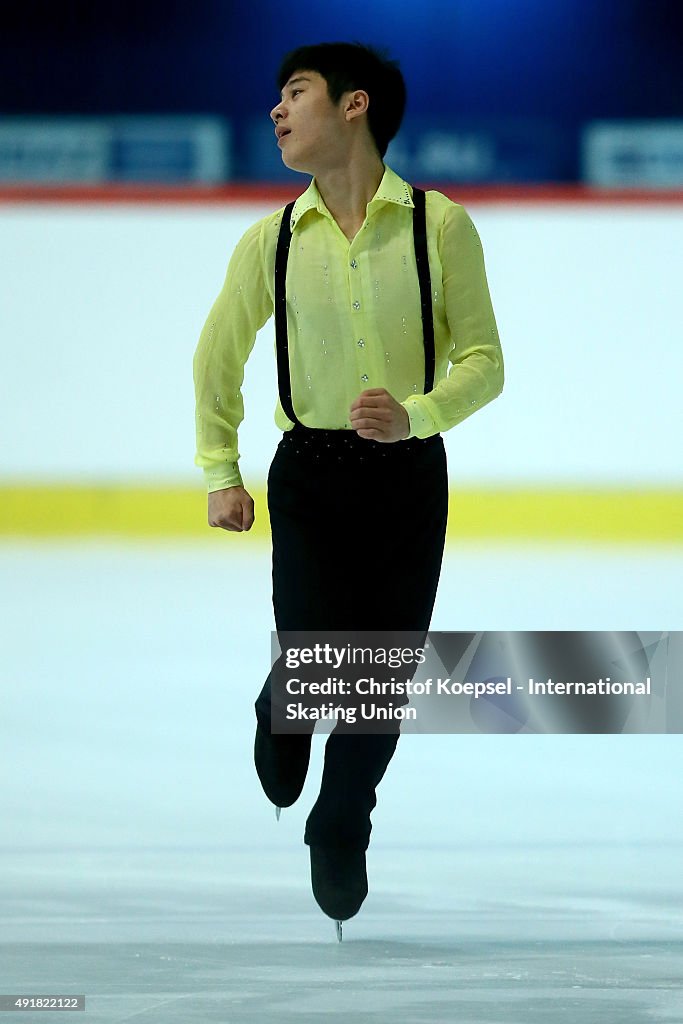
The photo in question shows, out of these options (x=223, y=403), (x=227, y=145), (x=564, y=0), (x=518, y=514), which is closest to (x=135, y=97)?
(x=227, y=145)

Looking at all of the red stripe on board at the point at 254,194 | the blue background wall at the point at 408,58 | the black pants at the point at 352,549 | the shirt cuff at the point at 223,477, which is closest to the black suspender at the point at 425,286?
the black pants at the point at 352,549

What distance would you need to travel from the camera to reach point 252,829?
228cm

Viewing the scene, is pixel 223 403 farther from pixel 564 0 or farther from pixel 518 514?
pixel 564 0

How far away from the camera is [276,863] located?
2148 millimetres

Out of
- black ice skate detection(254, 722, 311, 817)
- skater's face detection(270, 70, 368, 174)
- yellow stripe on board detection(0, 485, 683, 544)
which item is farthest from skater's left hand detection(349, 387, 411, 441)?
yellow stripe on board detection(0, 485, 683, 544)

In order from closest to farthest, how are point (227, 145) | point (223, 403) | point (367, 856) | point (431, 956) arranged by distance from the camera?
point (431, 956), point (223, 403), point (367, 856), point (227, 145)

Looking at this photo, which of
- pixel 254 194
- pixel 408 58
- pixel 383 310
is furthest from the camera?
pixel 254 194

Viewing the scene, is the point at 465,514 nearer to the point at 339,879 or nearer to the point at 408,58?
the point at 408,58

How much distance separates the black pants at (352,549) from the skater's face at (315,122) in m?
0.36

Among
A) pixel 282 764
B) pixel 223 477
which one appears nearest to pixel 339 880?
pixel 282 764

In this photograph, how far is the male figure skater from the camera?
1913mm

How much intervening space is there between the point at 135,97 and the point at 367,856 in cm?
309

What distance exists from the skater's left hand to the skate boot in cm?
56

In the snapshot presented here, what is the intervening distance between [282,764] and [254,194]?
309cm
